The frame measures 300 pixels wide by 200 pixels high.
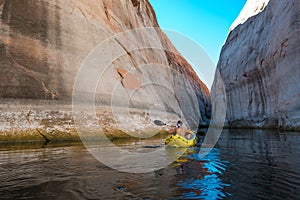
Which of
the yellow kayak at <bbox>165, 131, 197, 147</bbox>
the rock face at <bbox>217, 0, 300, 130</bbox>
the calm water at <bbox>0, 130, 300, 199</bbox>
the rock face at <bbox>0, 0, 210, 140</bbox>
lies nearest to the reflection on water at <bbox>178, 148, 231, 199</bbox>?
the calm water at <bbox>0, 130, 300, 199</bbox>

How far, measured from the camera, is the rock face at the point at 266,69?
17.7 meters

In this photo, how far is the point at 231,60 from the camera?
3272cm

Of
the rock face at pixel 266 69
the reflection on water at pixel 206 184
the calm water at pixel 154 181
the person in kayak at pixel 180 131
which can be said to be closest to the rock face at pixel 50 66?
the person in kayak at pixel 180 131

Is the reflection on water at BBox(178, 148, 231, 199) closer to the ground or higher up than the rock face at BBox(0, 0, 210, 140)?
closer to the ground

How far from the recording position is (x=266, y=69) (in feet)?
75.3

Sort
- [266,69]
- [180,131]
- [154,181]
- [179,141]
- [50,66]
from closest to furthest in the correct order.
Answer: [154,181], [179,141], [180,131], [50,66], [266,69]

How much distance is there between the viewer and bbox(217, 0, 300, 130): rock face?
17.7 metres

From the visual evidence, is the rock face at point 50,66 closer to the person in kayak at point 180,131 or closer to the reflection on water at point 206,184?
the person in kayak at point 180,131

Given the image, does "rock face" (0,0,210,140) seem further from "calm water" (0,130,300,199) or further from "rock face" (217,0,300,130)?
"rock face" (217,0,300,130)

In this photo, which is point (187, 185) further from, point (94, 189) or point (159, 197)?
point (94, 189)

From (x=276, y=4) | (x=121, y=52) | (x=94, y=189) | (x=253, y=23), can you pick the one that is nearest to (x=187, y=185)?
(x=94, y=189)

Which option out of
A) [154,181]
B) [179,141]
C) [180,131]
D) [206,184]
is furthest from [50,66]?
[206,184]

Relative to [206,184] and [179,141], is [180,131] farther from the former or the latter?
[206,184]

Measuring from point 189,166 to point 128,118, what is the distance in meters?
7.94
